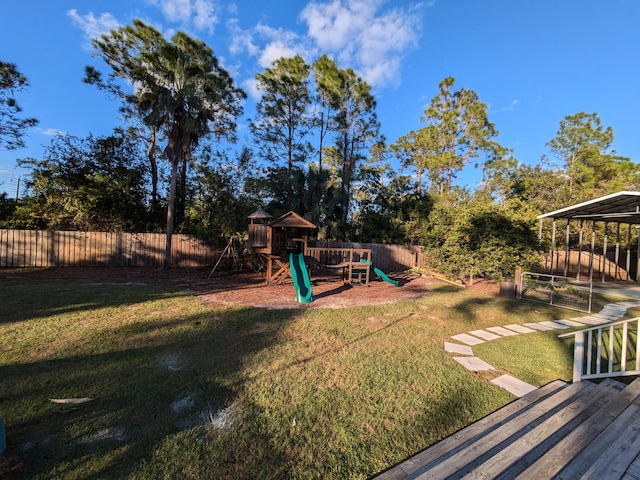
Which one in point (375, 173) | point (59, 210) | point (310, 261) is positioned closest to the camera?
point (310, 261)

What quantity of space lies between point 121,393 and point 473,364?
404cm

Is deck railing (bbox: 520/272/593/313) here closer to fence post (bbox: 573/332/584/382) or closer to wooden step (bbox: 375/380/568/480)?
fence post (bbox: 573/332/584/382)

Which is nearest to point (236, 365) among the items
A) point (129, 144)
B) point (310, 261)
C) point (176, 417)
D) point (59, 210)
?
point (176, 417)

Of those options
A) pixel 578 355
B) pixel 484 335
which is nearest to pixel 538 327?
pixel 484 335

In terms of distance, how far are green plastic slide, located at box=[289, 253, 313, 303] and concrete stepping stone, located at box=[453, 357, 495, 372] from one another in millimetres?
3736

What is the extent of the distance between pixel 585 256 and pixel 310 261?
48.4 ft

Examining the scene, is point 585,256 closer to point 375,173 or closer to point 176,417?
point 375,173

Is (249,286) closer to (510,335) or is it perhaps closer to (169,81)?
(510,335)

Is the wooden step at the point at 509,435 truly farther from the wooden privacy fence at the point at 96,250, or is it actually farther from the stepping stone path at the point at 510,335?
the wooden privacy fence at the point at 96,250


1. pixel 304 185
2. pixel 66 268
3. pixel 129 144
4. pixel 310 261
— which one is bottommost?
pixel 66 268

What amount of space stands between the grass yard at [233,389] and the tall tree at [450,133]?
15820 mm

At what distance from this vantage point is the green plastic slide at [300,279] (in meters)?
6.71

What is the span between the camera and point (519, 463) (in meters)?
1.68

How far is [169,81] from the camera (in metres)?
11.3
